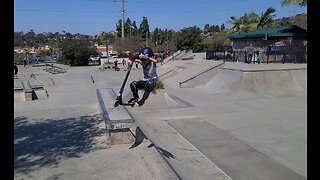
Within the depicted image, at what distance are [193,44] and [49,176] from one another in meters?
59.2

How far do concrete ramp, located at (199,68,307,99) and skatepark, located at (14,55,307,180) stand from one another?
70 millimetres

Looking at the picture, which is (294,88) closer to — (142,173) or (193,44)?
(142,173)

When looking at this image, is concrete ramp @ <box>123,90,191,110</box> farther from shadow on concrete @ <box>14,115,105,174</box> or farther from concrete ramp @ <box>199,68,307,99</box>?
concrete ramp @ <box>199,68,307,99</box>

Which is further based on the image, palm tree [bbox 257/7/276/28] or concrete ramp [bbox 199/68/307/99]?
palm tree [bbox 257/7/276/28]

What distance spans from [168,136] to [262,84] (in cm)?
1122

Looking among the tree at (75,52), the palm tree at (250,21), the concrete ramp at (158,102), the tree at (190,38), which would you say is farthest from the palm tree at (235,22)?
the concrete ramp at (158,102)

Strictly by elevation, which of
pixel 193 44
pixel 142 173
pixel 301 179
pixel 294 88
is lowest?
pixel 301 179

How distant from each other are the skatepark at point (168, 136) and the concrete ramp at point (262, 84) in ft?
0.23

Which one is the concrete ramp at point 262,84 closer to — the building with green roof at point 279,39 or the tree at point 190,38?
the building with green roof at point 279,39

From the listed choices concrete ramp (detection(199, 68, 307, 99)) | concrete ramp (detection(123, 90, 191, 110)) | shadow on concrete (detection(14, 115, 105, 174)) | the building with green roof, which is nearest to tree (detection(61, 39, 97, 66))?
the building with green roof

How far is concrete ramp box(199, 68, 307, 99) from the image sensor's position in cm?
1948

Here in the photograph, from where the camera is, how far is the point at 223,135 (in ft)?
36.1
